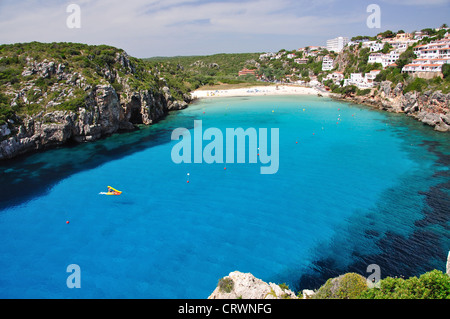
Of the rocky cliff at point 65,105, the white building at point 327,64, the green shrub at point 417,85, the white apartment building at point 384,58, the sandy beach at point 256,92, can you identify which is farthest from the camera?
the white building at point 327,64

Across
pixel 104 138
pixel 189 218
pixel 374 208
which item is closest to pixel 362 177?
pixel 374 208

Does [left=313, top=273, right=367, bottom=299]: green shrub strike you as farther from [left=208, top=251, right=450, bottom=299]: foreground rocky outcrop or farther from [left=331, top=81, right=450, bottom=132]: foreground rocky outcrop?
[left=331, top=81, right=450, bottom=132]: foreground rocky outcrop

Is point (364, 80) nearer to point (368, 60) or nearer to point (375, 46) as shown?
point (368, 60)

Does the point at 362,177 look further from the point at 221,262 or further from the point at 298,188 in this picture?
the point at 221,262

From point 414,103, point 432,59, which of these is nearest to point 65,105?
point 414,103

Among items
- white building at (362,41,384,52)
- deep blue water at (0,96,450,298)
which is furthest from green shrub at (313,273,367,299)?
white building at (362,41,384,52)

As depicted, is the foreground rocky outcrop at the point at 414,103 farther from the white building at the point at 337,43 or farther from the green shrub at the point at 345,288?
the white building at the point at 337,43

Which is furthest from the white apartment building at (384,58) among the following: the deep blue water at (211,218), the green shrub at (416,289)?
the green shrub at (416,289)
